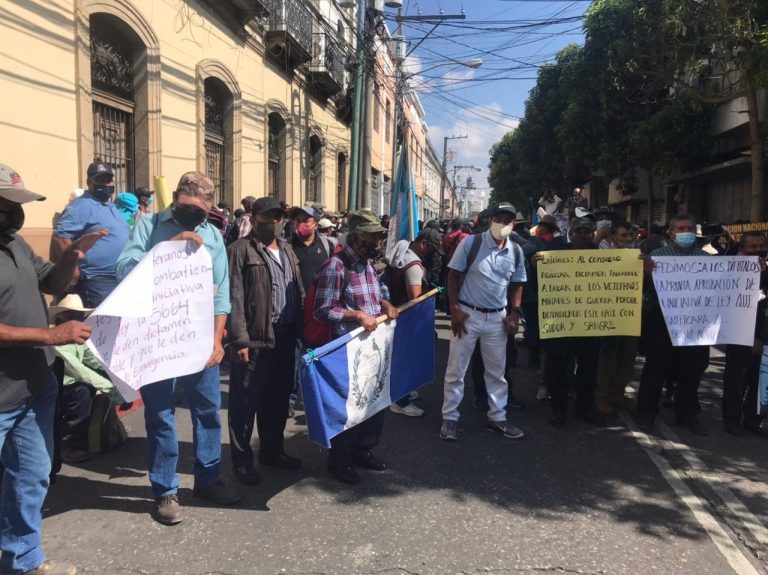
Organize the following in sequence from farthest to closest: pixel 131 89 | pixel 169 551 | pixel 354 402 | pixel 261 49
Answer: pixel 261 49 → pixel 131 89 → pixel 354 402 → pixel 169 551

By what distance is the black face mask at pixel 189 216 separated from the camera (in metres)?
3.22

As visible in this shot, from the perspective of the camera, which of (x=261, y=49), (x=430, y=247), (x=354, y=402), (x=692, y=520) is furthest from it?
(x=261, y=49)

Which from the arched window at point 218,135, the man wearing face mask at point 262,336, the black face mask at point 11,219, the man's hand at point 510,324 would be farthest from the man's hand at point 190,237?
the arched window at point 218,135

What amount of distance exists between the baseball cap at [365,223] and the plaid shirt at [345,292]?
17cm

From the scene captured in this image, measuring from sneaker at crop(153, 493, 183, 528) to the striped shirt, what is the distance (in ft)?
3.94

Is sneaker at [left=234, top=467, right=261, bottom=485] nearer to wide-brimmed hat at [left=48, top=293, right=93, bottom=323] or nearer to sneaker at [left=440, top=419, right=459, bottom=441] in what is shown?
wide-brimmed hat at [left=48, top=293, right=93, bottom=323]

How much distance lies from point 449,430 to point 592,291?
169 centimetres

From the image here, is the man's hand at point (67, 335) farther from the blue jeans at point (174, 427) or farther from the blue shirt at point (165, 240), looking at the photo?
the blue jeans at point (174, 427)

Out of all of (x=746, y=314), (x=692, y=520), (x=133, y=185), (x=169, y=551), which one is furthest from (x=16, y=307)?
(x=133, y=185)

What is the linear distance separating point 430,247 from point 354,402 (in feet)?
14.7

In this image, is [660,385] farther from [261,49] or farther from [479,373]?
[261,49]

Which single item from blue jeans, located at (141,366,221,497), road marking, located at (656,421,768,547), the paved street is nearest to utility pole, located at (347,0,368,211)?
the paved street

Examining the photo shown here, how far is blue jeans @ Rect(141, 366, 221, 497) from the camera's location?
3.26 metres

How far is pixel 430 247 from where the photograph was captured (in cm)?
810
